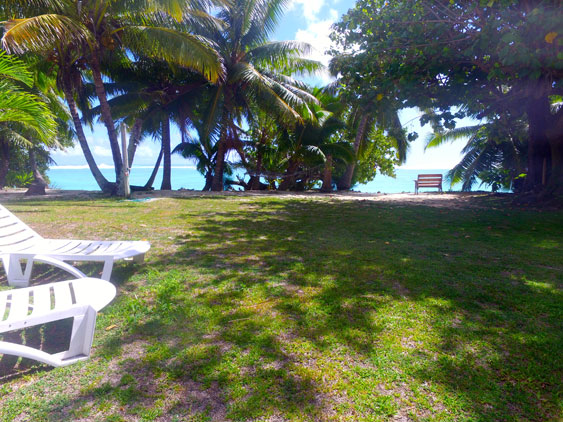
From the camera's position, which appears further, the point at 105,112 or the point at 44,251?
the point at 105,112

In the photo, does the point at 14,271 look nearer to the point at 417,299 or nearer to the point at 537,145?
the point at 417,299

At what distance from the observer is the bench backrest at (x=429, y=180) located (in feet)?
49.3

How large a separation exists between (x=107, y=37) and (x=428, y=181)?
13719mm

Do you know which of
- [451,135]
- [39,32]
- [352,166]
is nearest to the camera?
[39,32]

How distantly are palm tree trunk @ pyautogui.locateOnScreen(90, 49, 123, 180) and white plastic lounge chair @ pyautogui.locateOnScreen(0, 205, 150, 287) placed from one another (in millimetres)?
9277

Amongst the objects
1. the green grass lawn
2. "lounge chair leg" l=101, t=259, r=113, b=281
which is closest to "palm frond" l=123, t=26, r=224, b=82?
the green grass lawn

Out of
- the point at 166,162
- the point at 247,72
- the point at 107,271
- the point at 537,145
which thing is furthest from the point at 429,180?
the point at 107,271

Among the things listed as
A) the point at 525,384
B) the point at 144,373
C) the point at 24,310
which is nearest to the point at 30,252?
the point at 24,310

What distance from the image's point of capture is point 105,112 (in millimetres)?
12094

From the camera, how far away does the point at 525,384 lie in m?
1.87

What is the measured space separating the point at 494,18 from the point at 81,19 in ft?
37.5

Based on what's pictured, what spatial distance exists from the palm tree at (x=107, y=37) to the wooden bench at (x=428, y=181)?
954cm

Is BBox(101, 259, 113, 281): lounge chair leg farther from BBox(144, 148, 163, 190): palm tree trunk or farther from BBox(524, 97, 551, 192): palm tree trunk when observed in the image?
BBox(144, 148, 163, 190): palm tree trunk

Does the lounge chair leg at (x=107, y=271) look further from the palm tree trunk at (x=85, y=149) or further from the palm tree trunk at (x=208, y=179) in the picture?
the palm tree trunk at (x=208, y=179)
